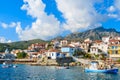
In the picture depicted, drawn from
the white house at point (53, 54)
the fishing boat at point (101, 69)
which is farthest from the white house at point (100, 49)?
the fishing boat at point (101, 69)

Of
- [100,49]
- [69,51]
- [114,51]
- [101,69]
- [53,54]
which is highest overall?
[100,49]

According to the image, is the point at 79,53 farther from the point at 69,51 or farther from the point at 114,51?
the point at 114,51

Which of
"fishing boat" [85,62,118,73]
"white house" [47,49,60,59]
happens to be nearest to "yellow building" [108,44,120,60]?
"white house" [47,49,60,59]

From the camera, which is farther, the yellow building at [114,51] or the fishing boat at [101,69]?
the yellow building at [114,51]

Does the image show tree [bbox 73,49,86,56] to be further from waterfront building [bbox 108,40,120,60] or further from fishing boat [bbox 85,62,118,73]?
fishing boat [bbox 85,62,118,73]

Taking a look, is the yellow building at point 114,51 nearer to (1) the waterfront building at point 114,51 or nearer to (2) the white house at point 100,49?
(1) the waterfront building at point 114,51

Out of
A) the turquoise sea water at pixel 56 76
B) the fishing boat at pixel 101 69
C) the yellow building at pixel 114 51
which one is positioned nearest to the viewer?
the turquoise sea water at pixel 56 76

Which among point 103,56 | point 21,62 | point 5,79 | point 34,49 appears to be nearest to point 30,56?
point 21,62

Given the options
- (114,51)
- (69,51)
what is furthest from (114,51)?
(69,51)

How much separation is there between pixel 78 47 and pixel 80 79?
65.6 m

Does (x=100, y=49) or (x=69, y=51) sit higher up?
(x=100, y=49)

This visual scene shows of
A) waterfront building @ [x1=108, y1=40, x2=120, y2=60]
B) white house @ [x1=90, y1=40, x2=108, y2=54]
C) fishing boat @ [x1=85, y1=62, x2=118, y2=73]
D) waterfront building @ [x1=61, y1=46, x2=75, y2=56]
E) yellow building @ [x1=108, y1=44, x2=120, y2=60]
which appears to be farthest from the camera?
waterfront building @ [x1=61, y1=46, x2=75, y2=56]

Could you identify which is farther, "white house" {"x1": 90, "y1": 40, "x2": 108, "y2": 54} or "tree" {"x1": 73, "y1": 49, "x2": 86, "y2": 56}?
"white house" {"x1": 90, "y1": 40, "x2": 108, "y2": 54}

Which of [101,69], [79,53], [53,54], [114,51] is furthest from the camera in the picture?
[53,54]
